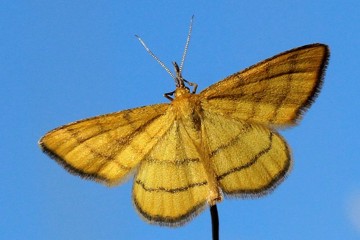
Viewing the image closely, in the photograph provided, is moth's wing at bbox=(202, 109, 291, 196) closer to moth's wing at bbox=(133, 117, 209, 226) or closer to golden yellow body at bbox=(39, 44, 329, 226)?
golden yellow body at bbox=(39, 44, 329, 226)

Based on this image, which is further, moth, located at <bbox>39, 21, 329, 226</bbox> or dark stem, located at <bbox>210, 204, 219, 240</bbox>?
moth, located at <bbox>39, 21, 329, 226</bbox>

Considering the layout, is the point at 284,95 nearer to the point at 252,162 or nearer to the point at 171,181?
the point at 252,162

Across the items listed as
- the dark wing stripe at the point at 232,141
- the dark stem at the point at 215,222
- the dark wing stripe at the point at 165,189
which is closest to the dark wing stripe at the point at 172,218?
the dark wing stripe at the point at 165,189

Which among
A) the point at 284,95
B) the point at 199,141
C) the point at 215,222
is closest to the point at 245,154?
the point at 199,141

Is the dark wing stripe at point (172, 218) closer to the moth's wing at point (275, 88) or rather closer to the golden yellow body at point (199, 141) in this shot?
the golden yellow body at point (199, 141)

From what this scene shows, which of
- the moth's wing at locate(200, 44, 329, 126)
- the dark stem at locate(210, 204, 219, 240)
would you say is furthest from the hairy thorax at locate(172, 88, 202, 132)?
the dark stem at locate(210, 204, 219, 240)

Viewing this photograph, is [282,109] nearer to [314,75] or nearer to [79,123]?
[314,75]

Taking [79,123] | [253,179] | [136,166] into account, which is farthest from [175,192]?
[79,123]
